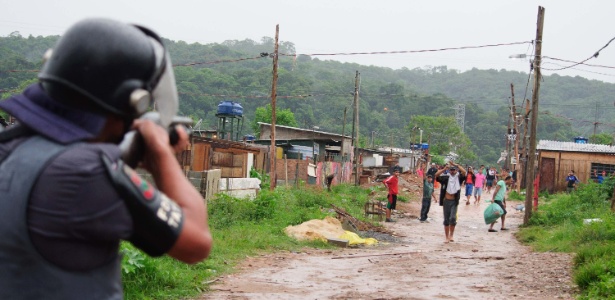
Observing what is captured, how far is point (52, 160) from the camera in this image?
64.6 inches

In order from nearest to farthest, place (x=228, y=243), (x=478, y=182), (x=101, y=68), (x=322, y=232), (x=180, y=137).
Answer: (x=101, y=68) → (x=180, y=137) → (x=228, y=243) → (x=322, y=232) → (x=478, y=182)

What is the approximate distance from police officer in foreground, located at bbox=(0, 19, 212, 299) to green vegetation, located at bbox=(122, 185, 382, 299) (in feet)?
7.63

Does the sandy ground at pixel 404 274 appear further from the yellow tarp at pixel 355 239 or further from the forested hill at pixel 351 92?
the forested hill at pixel 351 92

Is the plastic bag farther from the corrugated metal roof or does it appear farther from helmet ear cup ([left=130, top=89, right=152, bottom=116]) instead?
the corrugated metal roof

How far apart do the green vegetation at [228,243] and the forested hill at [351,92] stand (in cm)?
815

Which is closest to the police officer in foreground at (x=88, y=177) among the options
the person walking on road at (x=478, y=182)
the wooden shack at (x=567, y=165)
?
the person walking on road at (x=478, y=182)

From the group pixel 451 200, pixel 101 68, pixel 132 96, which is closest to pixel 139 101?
pixel 132 96

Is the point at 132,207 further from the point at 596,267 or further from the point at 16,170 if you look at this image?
the point at 596,267

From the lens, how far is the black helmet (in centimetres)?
174

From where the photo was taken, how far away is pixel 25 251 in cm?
167

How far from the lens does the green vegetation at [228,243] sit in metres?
7.50

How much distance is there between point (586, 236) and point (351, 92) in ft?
133

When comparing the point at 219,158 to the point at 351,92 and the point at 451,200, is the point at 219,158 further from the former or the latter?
the point at 351,92

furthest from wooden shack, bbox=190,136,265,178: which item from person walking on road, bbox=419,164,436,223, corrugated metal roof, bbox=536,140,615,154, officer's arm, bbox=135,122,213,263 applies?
corrugated metal roof, bbox=536,140,615,154
